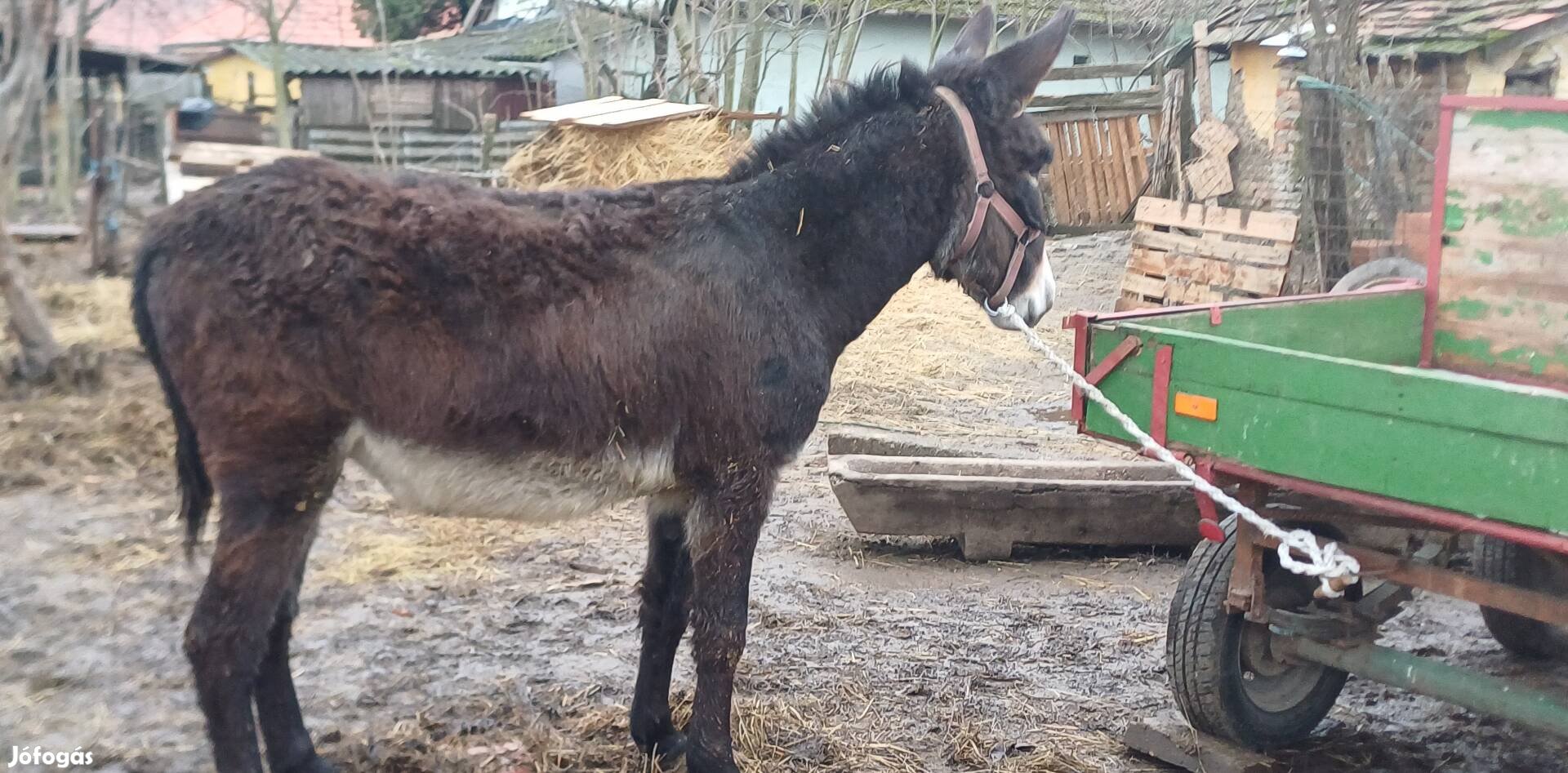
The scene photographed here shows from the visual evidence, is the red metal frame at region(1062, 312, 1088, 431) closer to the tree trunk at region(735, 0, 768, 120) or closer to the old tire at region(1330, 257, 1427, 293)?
the old tire at region(1330, 257, 1427, 293)

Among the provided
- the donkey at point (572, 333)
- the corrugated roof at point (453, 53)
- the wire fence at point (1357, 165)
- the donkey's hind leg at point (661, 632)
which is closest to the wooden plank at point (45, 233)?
the corrugated roof at point (453, 53)

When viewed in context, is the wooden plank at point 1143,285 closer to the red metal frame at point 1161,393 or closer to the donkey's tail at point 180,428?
the red metal frame at point 1161,393

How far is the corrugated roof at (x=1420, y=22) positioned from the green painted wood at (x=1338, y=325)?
8037 mm

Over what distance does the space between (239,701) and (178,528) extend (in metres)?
2.66

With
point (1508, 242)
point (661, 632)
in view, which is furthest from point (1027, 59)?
point (661, 632)

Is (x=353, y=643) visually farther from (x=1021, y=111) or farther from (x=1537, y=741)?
(x=1537, y=741)

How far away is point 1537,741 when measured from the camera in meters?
3.80

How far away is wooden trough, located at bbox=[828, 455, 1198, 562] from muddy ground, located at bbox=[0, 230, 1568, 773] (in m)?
0.15

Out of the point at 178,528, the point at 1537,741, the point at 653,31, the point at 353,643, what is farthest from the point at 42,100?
the point at 1537,741

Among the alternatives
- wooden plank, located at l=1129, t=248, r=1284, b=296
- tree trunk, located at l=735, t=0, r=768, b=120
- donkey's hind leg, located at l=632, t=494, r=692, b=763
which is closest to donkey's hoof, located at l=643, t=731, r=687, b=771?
donkey's hind leg, located at l=632, t=494, r=692, b=763

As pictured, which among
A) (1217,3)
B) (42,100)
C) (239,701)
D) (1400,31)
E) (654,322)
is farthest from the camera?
(42,100)

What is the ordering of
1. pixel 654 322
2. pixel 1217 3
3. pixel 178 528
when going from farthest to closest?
pixel 1217 3, pixel 178 528, pixel 654 322

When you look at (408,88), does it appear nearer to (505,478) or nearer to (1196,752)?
(505,478)

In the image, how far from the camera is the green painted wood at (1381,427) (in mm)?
2465
